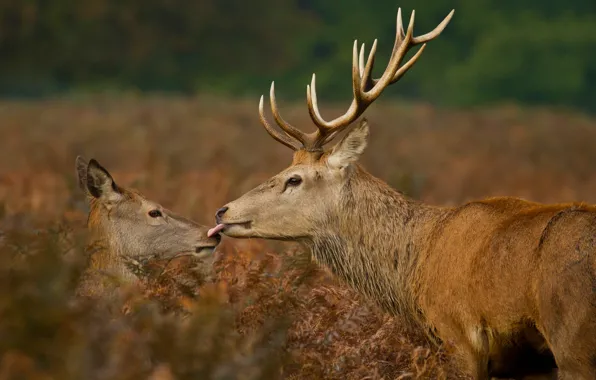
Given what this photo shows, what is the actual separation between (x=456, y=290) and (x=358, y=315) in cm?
56

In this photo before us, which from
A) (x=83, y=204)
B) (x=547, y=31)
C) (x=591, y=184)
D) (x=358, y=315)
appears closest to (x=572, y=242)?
(x=358, y=315)

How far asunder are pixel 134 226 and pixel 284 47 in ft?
123

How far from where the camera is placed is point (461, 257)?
23.0 feet

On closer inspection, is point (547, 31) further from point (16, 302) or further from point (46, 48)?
point (16, 302)

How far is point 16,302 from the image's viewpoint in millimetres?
5395

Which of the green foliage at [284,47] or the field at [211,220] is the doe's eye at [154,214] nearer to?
the field at [211,220]

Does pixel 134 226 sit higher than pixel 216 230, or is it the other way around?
pixel 134 226

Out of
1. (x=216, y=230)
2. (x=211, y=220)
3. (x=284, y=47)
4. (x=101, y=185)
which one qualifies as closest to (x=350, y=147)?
(x=216, y=230)

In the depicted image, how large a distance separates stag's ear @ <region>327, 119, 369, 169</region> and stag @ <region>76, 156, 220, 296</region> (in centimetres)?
115

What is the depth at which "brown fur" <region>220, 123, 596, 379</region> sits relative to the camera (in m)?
6.25

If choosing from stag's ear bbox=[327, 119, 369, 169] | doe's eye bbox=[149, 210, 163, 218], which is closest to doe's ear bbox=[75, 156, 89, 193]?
doe's eye bbox=[149, 210, 163, 218]

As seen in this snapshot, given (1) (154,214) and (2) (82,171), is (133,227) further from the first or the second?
(2) (82,171)

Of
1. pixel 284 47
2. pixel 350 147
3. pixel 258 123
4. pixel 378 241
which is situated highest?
pixel 284 47

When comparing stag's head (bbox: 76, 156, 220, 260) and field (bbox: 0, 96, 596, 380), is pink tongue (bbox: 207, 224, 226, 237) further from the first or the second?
stag's head (bbox: 76, 156, 220, 260)
